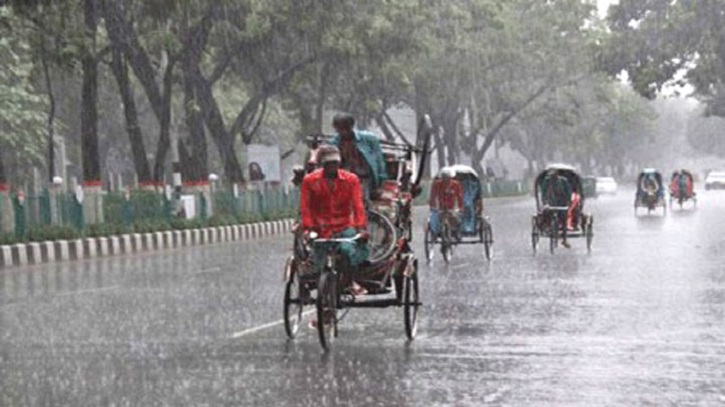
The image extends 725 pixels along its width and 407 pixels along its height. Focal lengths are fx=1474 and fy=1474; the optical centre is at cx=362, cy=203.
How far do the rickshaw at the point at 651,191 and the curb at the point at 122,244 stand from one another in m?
12.6

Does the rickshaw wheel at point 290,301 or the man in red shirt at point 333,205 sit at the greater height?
the man in red shirt at point 333,205

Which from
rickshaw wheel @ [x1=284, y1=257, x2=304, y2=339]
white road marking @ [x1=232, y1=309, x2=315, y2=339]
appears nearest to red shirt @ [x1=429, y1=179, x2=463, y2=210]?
white road marking @ [x1=232, y1=309, x2=315, y2=339]

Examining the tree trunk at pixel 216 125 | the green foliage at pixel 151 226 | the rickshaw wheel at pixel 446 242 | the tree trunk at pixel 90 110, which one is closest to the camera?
the rickshaw wheel at pixel 446 242

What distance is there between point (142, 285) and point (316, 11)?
23018 mm

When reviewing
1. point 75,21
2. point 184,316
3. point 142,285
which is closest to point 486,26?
point 75,21

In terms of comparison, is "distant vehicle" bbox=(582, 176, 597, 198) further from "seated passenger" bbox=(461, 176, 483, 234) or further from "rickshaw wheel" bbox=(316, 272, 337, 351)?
"rickshaw wheel" bbox=(316, 272, 337, 351)

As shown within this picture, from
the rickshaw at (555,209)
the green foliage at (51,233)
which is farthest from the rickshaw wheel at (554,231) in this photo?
the green foliage at (51,233)

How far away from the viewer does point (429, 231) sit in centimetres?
2230

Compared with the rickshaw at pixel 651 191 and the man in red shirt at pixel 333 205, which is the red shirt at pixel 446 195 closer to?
the man in red shirt at pixel 333 205

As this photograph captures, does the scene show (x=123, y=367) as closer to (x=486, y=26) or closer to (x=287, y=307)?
(x=287, y=307)

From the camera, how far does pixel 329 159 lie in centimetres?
1071

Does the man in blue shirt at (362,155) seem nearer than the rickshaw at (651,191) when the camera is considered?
Yes

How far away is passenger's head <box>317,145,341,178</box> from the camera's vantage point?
10.7 meters

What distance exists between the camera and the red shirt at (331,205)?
10773mm
